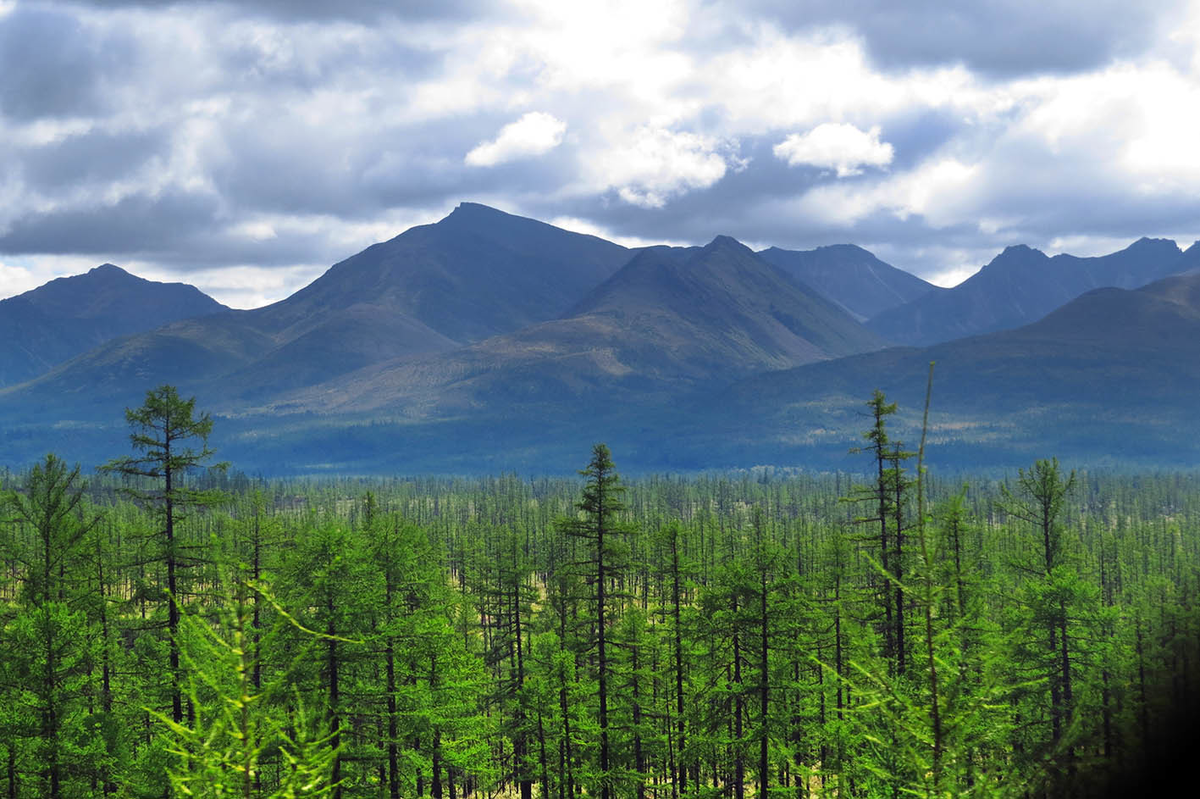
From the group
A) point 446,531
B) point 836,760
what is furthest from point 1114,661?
point 446,531

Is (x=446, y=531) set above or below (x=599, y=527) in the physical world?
below

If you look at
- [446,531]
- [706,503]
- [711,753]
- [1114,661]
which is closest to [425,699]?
[711,753]

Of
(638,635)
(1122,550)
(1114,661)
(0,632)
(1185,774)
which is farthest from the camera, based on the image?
(1122,550)

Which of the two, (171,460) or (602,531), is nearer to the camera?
(171,460)

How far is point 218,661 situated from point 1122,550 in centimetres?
11164

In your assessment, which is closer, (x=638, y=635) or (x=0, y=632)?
(x=0, y=632)

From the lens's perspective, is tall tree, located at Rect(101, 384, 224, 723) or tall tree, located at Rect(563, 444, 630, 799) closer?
tall tree, located at Rect(101, 384, 224, 723)

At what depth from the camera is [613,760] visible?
Result: 3675cm

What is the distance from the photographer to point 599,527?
3294 cm

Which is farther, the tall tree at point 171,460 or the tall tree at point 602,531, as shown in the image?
the tall tree at point 602,531

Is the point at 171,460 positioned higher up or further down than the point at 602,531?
higher up

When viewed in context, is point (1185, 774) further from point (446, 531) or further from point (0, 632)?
point (446, 531)

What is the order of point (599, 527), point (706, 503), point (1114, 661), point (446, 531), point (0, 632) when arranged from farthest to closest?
point (706, 503), point (446, 531), point (599, 527), point (0, 632), point (1114, 661)

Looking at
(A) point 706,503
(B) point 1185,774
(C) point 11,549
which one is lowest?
(A) point 706,503
